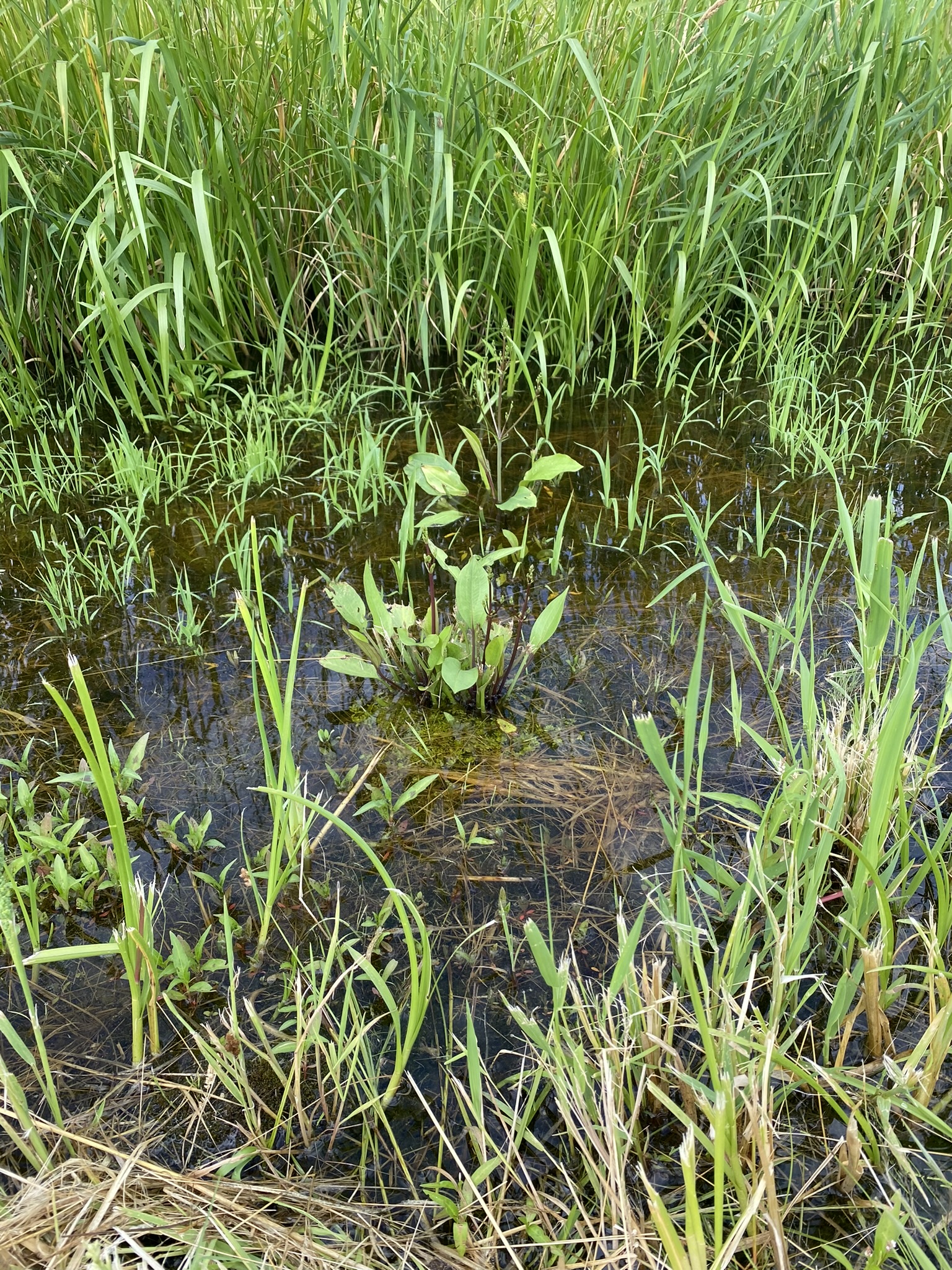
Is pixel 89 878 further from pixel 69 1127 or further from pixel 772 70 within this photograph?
pixel 772 70

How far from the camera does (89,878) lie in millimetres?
1363

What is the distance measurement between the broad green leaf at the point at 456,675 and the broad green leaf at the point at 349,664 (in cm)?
16

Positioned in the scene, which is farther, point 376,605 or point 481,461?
point 481,461

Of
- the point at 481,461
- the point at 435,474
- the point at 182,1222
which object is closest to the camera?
the point at 182,1222

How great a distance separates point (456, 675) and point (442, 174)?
1728 millimetres

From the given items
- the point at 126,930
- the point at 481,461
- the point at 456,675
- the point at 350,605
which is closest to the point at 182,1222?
the point at 126,930

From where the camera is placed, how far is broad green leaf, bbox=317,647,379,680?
1720mm

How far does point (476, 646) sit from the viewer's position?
67.5 inches

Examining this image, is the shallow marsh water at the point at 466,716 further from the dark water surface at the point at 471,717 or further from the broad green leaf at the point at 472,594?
the broad green leaf at the point at 472,594

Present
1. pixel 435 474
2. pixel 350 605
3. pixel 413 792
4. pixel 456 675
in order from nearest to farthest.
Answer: pixel 413 792 < pixel 456 675 < pixel 350 605 < pixel 435 474

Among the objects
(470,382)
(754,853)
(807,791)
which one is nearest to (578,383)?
(470,382)

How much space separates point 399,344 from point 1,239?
3.89ft

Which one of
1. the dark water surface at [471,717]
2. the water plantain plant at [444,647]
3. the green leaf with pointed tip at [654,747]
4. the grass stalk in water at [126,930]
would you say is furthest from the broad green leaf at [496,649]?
the grass stalk in water at [126,930]

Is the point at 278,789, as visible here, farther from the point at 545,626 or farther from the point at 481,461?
the point at 481,461
